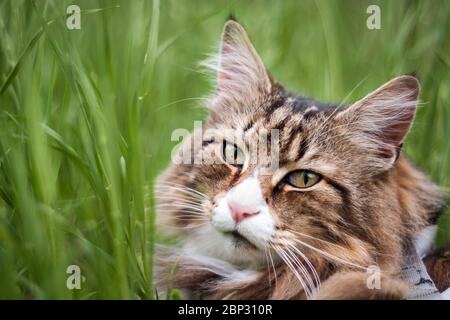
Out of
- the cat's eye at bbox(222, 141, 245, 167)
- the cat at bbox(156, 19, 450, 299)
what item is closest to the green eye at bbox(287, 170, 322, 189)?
the cat at bbox(156, 19, 450, 299)

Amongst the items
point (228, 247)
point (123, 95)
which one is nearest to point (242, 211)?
point (228, 247)

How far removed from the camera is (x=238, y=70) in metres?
1.93

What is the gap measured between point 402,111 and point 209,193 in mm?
596

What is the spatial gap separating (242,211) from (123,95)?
53cm

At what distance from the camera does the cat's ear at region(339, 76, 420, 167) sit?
1720 millimetres

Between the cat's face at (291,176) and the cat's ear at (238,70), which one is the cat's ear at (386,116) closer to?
the cat's face at (291,176)

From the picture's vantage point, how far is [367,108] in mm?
1771

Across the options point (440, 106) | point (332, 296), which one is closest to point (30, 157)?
point (332, 296)

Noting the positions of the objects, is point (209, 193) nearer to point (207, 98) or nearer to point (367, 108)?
point (207, 98)

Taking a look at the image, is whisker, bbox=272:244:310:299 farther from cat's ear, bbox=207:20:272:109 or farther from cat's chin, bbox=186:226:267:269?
cat's ear, bbox=207:20:272:109

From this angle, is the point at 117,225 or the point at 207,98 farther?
the point at 207,98

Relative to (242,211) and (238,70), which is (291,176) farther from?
(238,70)

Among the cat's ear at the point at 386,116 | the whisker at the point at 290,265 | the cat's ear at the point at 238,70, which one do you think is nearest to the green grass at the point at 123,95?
the cat's ear at the point at 238,70

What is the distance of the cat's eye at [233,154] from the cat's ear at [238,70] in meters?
0.17
